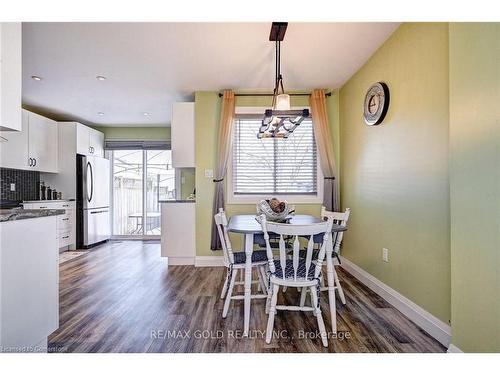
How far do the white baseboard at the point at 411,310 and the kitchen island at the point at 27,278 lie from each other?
258 cm

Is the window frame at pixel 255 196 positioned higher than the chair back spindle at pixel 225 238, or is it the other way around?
the window frame at pixel 255 196

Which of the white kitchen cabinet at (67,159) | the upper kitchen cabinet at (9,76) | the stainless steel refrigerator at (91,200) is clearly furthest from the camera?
the stainless steel refrigerator at (91,200)

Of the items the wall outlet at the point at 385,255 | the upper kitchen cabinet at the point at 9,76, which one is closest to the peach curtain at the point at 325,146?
the wall outlet at the point at 385,255

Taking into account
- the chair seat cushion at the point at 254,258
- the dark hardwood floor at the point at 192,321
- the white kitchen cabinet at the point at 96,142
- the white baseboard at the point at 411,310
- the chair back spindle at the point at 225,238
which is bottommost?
the dark hardwood floor at the point at 192,321

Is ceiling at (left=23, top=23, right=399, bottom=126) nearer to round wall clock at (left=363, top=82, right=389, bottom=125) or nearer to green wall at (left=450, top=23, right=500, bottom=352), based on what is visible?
round wall clock at (left=363, top=82, right=389, bottom=125)

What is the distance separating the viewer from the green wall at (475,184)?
143 centimetres

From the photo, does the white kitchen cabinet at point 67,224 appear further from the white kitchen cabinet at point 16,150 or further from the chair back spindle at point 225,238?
the chair back spindle at point 225,238

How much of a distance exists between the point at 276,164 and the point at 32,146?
3.85 m

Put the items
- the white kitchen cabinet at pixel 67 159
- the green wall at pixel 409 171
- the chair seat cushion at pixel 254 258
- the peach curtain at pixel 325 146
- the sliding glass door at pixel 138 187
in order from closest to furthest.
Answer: the green wall at pixel 409 171 → the chair seat cushion at pixel 254 258 → the peach curtain at pixel 325 146 → the white kitchen cabinet at pixel 67 159 → the sliding glass door at pixel 138 187

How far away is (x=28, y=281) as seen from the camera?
1587mm

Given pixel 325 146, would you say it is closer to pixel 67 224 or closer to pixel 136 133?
pixel 136 133

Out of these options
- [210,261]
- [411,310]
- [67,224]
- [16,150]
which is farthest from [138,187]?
[411,310]

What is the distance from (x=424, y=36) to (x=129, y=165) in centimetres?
579
